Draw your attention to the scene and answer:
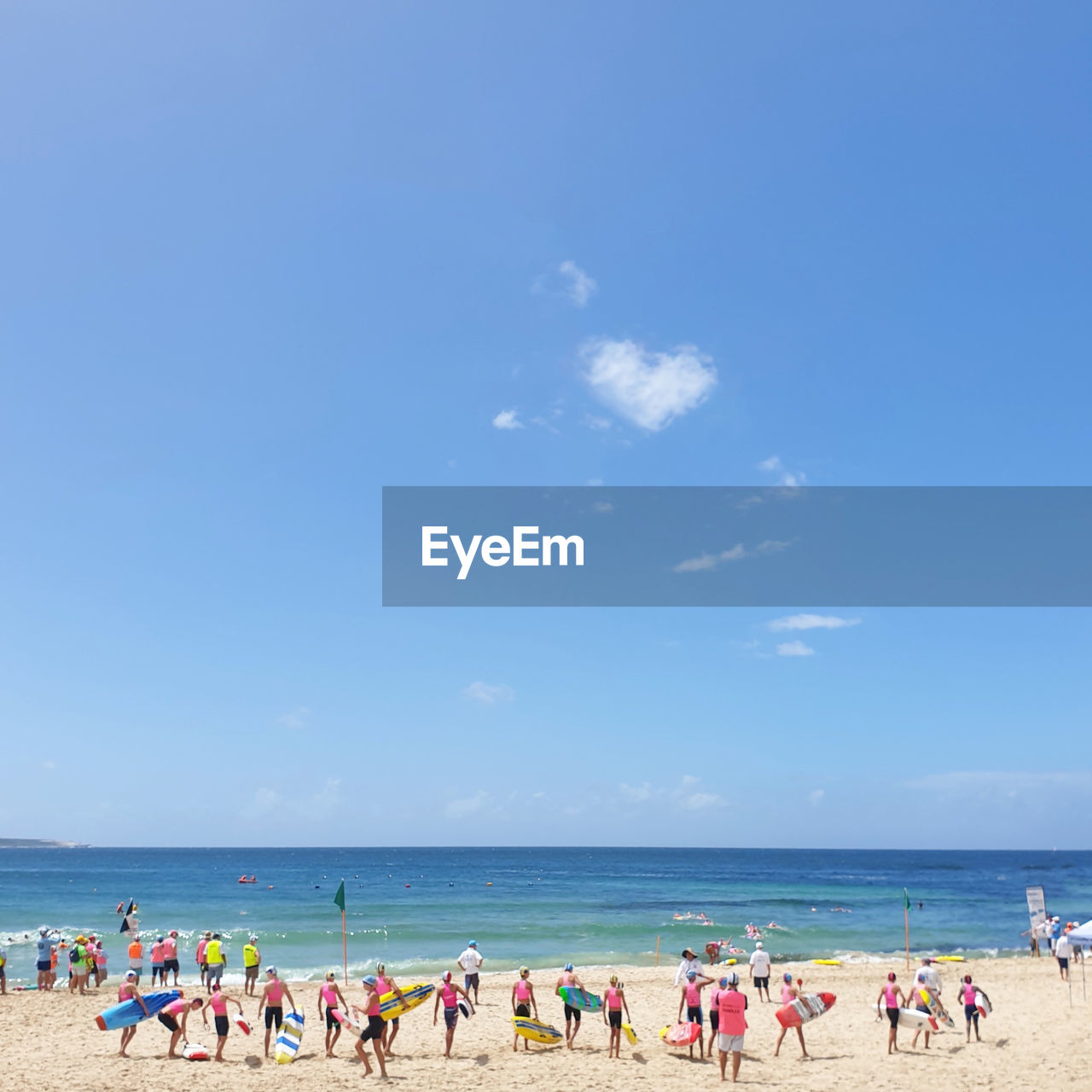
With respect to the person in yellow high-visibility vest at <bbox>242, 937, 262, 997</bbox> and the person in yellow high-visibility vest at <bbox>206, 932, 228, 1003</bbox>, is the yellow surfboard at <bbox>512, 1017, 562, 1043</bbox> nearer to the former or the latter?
the person in yellow high-visibility vest at <bbox>206, 932, 228, 1003</bbox>

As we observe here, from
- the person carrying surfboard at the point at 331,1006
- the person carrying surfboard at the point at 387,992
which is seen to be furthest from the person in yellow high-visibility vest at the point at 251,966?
the person carrying surfboard at the point at 387,992

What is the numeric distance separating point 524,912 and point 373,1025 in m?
44.0

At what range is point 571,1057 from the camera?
15984mm

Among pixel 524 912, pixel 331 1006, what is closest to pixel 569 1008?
pixel 331 1006

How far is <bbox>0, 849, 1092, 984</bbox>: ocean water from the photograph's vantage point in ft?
118

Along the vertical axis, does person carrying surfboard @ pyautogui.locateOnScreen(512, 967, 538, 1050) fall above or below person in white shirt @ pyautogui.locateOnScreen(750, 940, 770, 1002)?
above

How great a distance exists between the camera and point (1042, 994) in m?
23.7

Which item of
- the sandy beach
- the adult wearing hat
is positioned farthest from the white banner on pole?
the adult wearing hat

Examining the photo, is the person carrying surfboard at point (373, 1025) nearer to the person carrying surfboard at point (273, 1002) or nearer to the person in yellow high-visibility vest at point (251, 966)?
the person carrying surfboard at point (273, 1002)

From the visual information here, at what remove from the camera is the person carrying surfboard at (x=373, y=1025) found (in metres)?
14.4

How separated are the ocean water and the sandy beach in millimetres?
9108

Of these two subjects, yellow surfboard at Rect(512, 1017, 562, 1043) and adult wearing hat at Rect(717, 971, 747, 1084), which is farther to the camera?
yellow surfboard at Rect(512, 1017, 562, 1043)

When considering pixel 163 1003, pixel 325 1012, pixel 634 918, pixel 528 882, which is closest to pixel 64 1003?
pixel 163 1003

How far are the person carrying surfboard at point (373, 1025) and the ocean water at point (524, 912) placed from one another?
13.6 m
